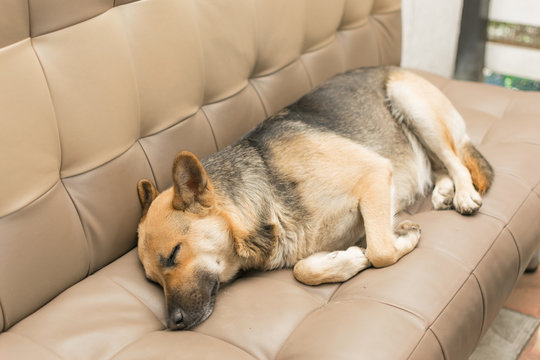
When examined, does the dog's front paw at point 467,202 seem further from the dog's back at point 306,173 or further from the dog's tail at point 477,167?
the dog's back at point 306,173

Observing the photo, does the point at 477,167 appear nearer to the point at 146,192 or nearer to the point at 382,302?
the point at 382,302

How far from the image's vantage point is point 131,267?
1.76m

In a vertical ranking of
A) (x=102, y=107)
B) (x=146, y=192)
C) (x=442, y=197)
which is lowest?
(x=442, y=197)

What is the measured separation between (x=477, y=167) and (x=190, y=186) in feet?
3.83

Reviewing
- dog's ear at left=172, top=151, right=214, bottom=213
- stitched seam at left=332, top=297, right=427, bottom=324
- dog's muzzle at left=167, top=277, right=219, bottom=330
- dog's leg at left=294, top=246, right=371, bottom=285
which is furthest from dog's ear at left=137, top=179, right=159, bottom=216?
stitched seam at left=332, top=297, right=427, bottom=324

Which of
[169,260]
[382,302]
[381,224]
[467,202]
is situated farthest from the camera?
[467,202]

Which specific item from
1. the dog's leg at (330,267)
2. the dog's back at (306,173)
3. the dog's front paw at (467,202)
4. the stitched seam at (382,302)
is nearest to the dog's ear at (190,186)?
the dog's back at (306,173)

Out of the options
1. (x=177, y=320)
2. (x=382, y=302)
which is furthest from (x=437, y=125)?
(x=177, y=320)

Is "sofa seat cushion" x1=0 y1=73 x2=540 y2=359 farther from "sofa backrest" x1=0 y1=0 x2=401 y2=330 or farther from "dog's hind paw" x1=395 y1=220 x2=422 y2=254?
"sofa backrest" x1=0 y1=0 x2=401 y2=330

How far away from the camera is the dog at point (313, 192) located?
166 cm

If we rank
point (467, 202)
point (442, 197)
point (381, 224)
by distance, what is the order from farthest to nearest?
point (442, 197), point (467, 202), point (381, 224)

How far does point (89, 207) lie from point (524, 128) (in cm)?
193

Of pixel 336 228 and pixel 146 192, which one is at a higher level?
pixel 146 192

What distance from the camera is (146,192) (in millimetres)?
1814
